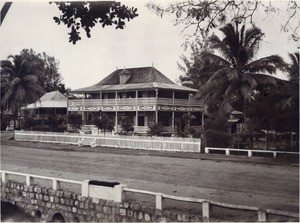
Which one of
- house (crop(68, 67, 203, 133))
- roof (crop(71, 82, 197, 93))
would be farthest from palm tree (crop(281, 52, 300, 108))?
roof (crop(71, 82, 197, 93))

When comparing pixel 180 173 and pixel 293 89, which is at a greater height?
pixel 293 89

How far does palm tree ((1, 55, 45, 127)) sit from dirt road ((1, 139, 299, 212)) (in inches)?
406

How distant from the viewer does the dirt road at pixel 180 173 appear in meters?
9.78

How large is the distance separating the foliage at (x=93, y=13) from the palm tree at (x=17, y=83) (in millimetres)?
22363

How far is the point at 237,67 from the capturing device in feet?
66.4

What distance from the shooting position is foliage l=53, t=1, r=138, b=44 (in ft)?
25.9

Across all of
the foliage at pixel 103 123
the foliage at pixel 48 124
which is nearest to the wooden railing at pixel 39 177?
the foliage at pixel 103 123

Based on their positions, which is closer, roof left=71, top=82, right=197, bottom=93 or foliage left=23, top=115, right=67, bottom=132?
foliage left=23, top=115, right=67, bottom=132

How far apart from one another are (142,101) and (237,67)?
1139 centimetres

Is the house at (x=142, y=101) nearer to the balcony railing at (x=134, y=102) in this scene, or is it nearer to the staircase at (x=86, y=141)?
the balcony railing at (x=134, y=102)

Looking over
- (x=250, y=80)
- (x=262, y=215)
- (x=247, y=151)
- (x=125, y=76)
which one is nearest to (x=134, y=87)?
(x=125, y=76)

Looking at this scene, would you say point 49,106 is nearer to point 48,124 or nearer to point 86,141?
point 48,124

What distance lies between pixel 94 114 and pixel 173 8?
27076mm

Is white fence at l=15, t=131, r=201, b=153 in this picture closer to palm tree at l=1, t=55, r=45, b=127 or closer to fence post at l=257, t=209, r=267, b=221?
palm tree at l=1, t=55, r=45, b=127
